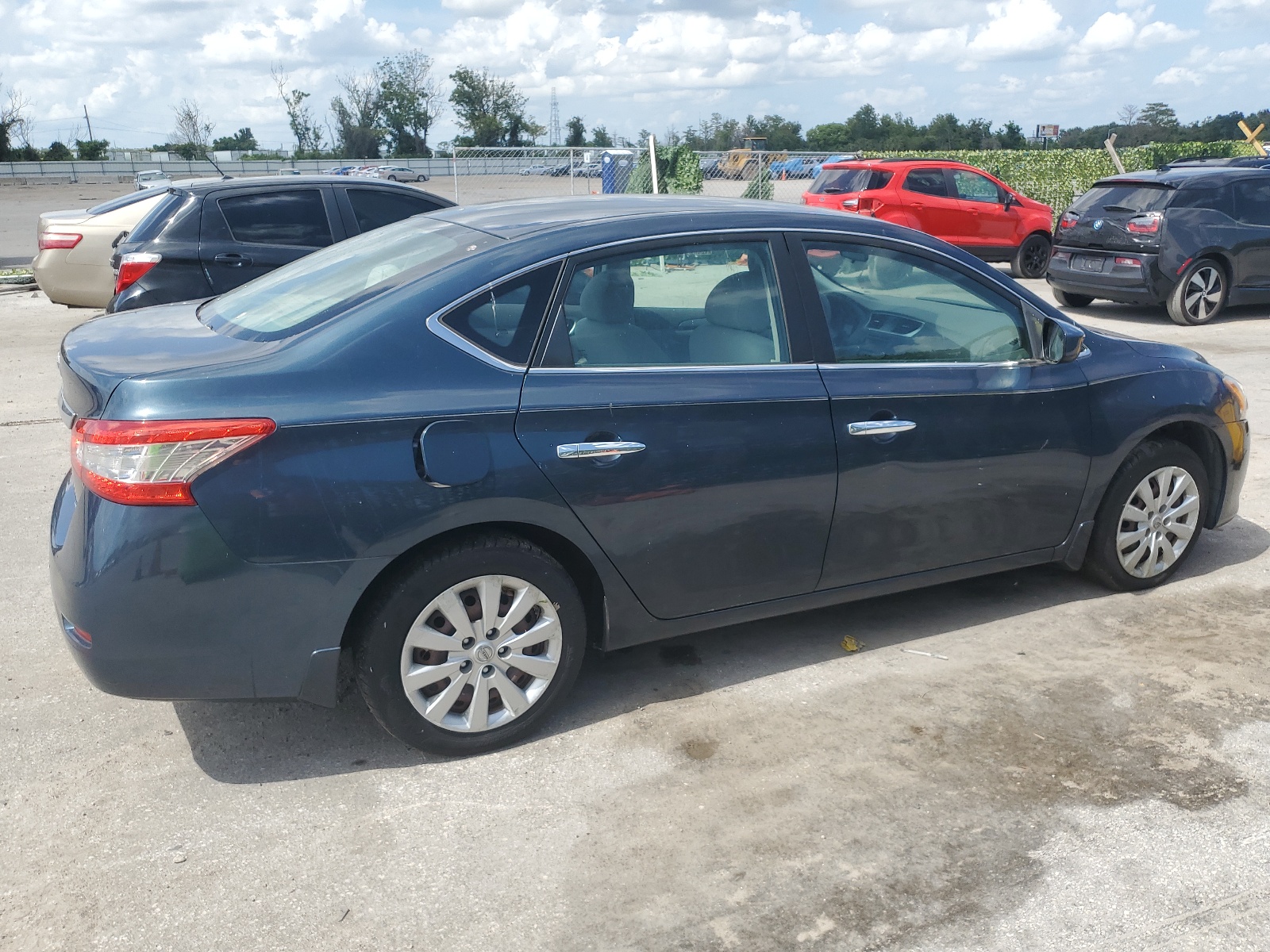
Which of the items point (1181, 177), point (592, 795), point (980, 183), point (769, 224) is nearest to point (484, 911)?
point (592, 795)

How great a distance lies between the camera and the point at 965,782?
350cm

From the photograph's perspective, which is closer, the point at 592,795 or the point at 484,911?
the point at 484,911

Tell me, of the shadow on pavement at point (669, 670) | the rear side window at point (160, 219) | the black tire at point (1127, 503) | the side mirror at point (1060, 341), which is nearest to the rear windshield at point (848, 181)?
the rear side window at point (160, 219)

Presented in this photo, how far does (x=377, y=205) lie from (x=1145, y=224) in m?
8.20

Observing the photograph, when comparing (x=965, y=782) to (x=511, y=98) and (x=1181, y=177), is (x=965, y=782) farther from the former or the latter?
(x=511, y=98)

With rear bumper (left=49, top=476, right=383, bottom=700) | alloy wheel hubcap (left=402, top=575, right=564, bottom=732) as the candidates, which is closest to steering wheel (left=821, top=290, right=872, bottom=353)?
alloy wheel hubcap (left=402, top=575, right=564, bottom=732)

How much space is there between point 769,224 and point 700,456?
93 cm

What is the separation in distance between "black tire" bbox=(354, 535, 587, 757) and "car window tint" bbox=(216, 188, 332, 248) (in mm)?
6467

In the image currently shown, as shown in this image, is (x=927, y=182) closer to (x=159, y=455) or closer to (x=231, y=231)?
(x=231, y=231)

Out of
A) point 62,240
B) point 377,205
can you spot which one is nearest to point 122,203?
point 62,240

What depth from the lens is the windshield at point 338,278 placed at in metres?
3.66

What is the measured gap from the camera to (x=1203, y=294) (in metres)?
12.6

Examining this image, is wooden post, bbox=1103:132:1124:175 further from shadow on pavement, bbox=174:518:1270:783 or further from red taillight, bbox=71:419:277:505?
red taillight, bbox=71:419:277:505

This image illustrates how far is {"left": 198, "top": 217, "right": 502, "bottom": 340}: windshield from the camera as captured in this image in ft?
12.0
